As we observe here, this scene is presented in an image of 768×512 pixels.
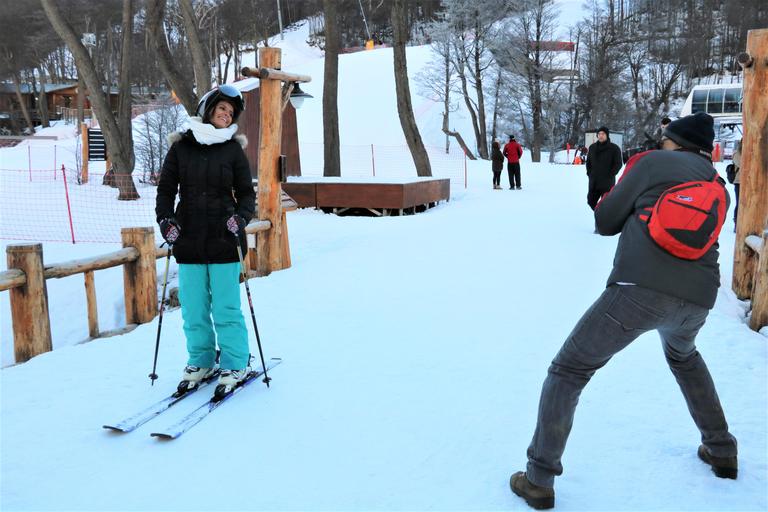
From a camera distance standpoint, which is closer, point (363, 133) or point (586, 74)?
point (363, 133)

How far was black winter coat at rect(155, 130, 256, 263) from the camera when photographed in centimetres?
402

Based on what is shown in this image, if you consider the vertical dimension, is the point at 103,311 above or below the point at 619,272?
below

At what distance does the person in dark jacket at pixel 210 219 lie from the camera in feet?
13.2

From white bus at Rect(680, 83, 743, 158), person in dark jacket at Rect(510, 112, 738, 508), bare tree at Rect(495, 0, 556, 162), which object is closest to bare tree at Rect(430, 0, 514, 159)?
bare tree at Rect(495, 0, 556, 162)

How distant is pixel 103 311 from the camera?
935cm

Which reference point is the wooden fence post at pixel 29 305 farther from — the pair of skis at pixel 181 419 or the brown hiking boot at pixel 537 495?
the brown hiking boot at pixel 537 495

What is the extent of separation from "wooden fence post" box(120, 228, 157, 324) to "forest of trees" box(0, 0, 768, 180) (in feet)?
51.6

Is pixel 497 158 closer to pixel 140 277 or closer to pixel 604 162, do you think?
pixel 604 162

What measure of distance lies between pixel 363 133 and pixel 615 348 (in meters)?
35.5

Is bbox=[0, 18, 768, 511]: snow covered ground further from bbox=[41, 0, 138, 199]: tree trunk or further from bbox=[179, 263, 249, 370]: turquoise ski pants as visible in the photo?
bbox=[41, 0, 138, 199]: tree trunk

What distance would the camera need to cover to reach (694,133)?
2.77 meters

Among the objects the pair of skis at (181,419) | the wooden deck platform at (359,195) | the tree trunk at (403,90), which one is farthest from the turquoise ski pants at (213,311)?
the tree trunk at (403,90)

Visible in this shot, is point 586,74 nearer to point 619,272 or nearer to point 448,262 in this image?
point 448,262

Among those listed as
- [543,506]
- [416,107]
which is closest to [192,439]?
[543,506]
